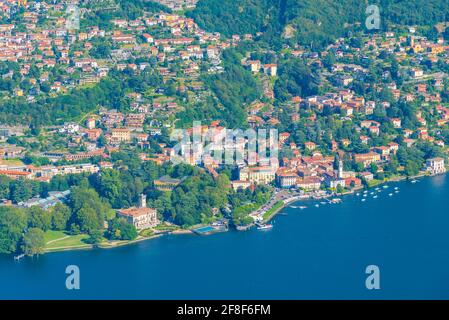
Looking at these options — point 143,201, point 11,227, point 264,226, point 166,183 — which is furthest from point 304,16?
point 11,227

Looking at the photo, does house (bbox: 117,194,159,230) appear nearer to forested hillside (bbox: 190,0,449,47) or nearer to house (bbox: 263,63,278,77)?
house (bbox: 263,63,278,77)

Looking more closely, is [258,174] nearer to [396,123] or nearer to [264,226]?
[264,226]

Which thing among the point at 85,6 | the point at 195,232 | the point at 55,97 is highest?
the point at 85,6

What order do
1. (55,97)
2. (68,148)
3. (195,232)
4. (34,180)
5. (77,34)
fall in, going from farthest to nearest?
1. (77,34)
2. (55,97)
3. (68,148)
4. (34,180)
5. (195,232)

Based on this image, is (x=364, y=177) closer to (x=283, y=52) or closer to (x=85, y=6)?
(x=283, y=52)

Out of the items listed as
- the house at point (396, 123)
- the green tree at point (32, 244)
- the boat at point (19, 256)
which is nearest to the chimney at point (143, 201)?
the green tree at point (32, 244)

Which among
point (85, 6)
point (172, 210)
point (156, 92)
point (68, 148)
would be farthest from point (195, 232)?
point (85, 6)

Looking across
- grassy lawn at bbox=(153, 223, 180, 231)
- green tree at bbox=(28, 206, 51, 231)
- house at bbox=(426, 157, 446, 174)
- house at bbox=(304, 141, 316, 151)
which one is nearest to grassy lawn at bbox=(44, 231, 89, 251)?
green tree at bbox=(28, 206, 51, 231)
